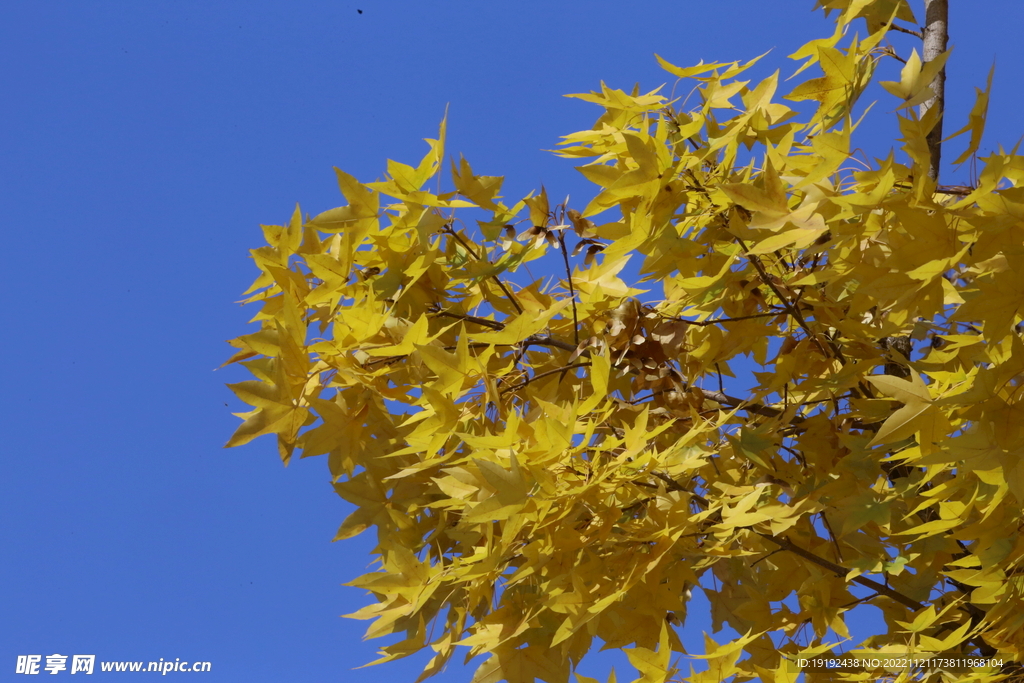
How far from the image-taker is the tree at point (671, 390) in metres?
0.93

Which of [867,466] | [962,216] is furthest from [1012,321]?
[867,466]

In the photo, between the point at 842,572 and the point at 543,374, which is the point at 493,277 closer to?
the point at 543,374

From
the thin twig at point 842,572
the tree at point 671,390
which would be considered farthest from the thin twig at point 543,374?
the thin twig at point 842,572

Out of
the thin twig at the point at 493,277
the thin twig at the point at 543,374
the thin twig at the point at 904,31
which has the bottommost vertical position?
the thin twig at the point at 543,374

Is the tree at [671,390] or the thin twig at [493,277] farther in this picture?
the thin twig at [493,277]

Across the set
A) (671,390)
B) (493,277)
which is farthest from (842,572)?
(493,277)

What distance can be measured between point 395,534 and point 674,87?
2.60 feet

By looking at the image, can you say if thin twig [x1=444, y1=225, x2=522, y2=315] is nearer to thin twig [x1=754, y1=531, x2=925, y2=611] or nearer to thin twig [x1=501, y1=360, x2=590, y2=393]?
thin twig [x1=501, y1=360, x2=590, y2=393]

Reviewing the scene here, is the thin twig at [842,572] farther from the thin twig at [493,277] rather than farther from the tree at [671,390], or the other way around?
the thin twig at [493,277]

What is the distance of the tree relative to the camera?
930 mm

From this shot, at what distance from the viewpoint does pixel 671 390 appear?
1.36 m

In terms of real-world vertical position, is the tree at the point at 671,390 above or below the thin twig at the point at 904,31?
below

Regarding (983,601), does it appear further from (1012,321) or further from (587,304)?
(587,304)

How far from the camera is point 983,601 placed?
1104 millimetres
